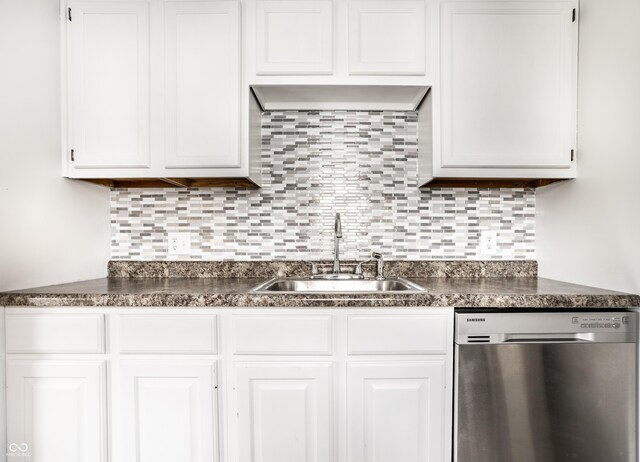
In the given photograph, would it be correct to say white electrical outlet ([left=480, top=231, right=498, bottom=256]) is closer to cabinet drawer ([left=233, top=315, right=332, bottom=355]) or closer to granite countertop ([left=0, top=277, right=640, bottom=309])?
granite countertop ([left=0, top=277, right=640, bottom=309])

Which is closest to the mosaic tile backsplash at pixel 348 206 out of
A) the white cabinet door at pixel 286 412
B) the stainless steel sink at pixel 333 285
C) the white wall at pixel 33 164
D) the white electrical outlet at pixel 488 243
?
the white electrical outlet at pixel 488 243

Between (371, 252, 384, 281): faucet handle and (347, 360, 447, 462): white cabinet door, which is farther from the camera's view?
(371, 252, 384, 281): faucet handle

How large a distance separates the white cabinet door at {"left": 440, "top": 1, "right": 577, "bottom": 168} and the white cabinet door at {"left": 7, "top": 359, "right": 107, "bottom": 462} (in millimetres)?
1764

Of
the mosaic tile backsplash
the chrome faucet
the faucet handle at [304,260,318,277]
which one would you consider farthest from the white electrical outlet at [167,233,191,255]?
the chrome faucet

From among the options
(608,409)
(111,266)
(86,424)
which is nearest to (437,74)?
(608,409)

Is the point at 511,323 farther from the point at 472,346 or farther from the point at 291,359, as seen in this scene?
the point at 291,359

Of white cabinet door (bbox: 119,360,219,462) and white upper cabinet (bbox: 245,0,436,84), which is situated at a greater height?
white upper cabinet (bbox: 245,0,436,84)

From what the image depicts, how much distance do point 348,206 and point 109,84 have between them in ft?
4.19

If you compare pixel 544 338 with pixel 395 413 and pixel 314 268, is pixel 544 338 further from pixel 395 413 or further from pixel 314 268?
pixel 314 268

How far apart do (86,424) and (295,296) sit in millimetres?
948

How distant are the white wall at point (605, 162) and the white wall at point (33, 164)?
7.71 feet

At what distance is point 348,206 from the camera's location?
1.97m

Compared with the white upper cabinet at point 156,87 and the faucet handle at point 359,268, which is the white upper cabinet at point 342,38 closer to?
the white upper cabinet at point 156,87

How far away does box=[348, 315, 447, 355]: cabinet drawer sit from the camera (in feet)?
4.51
